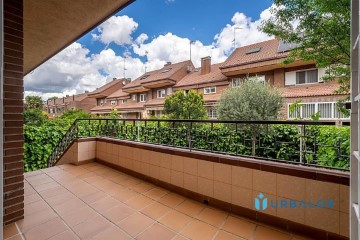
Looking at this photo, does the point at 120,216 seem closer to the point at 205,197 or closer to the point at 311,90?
the point at 205,197

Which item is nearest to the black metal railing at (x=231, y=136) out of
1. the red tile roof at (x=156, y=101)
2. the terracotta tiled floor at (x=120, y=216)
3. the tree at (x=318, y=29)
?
the terracotta tiled floor at (x=120, y=216)

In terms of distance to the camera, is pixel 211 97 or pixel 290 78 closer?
pixel 290 78

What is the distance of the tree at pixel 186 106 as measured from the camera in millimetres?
10141

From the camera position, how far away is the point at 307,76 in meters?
10.9

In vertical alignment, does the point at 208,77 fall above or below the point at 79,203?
above

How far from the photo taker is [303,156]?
221 centimetres

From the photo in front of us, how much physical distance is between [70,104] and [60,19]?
3619 cm

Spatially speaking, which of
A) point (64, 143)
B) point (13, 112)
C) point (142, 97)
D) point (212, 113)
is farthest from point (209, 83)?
point (13, 112)

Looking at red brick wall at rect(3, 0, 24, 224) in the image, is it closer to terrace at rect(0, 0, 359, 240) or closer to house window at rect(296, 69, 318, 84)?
terrace at rect(0, 0, 359, 240)

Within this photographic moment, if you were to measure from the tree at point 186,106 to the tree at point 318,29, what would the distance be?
6254 mm

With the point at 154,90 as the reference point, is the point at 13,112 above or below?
below

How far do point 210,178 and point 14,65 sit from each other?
295 centimetres

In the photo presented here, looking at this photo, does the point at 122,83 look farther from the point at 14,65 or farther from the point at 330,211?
the point at 330,211

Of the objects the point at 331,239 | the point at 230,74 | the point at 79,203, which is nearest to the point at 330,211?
the point at 331,239
